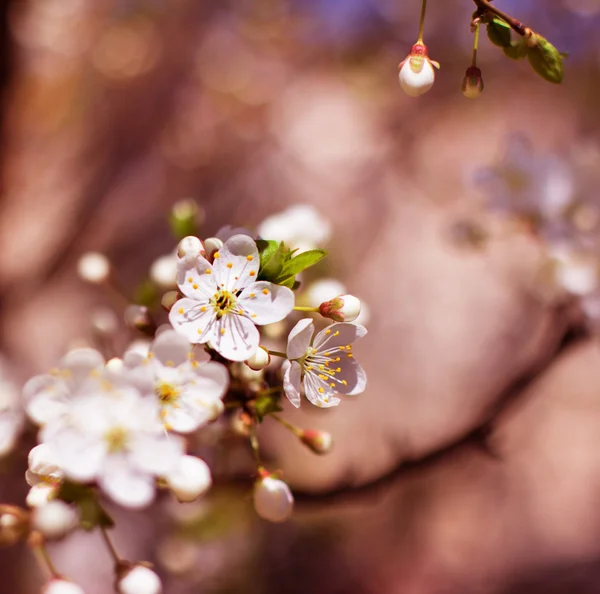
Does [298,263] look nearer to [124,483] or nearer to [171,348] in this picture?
[171,348]

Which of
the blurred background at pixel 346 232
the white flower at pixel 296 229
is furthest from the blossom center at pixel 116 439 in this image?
the blurred background at pixel 346 232

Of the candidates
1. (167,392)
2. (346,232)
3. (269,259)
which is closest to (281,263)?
(269,259)

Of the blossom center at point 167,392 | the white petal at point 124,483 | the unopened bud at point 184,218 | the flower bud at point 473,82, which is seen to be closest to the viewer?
the white petal at point 124,483

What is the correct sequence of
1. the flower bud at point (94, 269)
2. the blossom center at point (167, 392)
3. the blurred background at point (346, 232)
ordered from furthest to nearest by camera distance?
the blurred background at point (346, 232) < the flower bud at point (94, 269) < the blossom center at point (167, 392)

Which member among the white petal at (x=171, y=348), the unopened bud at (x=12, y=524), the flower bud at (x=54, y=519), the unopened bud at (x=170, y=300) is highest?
the unopened bud at (x=170, y=300)

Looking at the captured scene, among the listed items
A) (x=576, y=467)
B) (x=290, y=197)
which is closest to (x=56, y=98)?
(x=290, y=197)

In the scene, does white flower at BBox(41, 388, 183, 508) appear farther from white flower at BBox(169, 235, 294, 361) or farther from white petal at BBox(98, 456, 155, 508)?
white flower at BBox(169, 235, 294, 361)

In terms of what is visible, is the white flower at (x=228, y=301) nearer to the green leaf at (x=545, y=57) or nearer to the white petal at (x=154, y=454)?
the white petal at (x=154, y=454)

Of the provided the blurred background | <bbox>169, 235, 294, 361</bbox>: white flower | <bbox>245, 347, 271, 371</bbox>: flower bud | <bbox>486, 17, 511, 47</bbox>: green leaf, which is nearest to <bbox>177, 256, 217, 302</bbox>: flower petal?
<bbox>169, 235, 294, 361</bbox>: white flower
